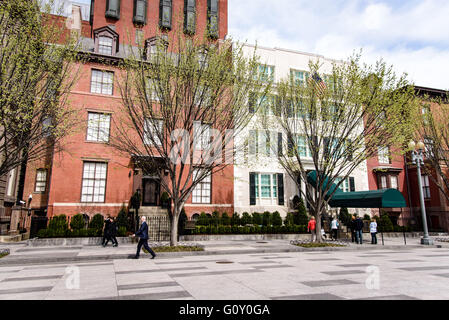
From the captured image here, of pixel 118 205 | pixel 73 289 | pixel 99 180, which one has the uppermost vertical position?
pixel 99 180

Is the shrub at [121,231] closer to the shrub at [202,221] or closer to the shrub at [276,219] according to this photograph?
the shrub at [202,221]

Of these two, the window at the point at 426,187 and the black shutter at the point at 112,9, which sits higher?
the black shutter at the point at 112,9

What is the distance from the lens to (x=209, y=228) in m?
21.3

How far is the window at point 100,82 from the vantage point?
2375 centimetres

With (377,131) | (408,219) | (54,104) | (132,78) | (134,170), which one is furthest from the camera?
(408,219)

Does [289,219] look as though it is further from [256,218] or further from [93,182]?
[93,182]

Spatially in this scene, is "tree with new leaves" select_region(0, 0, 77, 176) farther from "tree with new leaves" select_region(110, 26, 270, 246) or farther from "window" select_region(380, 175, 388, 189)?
"window" select_region(380, 175, 388, 189)

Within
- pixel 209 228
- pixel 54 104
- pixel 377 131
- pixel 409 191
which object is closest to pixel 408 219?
pixel 409 191

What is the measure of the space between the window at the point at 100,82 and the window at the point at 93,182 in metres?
5.83

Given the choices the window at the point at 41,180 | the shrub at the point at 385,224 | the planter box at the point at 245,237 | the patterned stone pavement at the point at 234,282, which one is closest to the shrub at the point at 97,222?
the planter box at the point at 245,237

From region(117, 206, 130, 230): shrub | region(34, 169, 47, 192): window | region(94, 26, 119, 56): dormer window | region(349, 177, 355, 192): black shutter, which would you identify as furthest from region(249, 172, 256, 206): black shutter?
region(34, 169, 47, 192): window

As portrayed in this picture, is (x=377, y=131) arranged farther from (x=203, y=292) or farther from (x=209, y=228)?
(x=203, y=292)

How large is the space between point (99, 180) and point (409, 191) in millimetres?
28984
